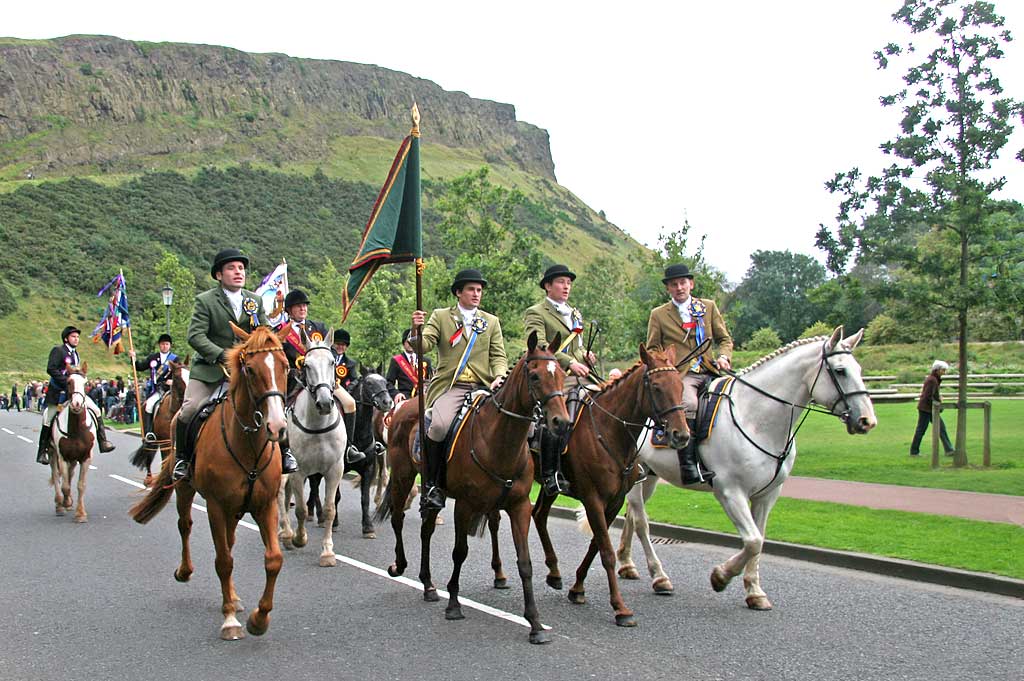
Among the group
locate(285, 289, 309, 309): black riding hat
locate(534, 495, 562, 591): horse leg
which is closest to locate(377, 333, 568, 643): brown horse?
locate(534, 495, 562, 591): horse leg

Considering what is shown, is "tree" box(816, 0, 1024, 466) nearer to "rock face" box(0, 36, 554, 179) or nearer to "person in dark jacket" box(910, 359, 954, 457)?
"person in dark jacket" box(910, 359, 954, 457)

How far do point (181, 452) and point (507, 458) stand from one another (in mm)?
3175

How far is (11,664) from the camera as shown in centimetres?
655

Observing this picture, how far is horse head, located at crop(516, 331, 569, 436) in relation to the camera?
22.4ft

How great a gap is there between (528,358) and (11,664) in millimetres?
4559

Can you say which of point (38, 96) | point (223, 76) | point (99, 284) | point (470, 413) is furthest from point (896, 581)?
point (223, 76)

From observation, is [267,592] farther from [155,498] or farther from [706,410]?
[706,410]

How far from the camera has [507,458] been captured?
7.50 m

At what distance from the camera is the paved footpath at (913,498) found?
12.2 metres

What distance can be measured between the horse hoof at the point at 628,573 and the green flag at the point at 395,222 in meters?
4.04

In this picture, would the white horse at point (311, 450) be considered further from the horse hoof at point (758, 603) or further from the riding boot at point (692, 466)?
the horse hoof at point (758, 603)

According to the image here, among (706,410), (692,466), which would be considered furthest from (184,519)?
(706,410)

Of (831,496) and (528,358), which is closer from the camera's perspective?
(528,358)

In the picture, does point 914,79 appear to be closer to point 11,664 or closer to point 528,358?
point 528,358
